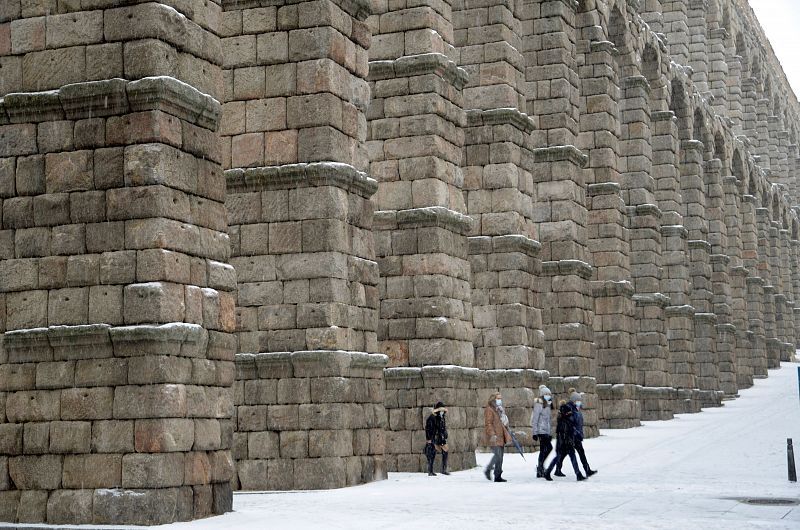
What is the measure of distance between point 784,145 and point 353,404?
5567 cm

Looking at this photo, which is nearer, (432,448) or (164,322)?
(164,322)

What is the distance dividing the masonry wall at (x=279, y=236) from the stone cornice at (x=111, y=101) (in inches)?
0.9

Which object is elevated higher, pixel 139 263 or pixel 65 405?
pixel 139 263

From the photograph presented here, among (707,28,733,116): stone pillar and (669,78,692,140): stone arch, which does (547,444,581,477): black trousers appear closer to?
(669,78,692,140): stone arch

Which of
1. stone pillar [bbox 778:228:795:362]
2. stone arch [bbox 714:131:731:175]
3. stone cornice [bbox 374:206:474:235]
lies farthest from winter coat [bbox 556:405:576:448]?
stone pillar [bbox 778:228:795:362]

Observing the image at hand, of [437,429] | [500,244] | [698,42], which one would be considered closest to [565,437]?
[437,429]

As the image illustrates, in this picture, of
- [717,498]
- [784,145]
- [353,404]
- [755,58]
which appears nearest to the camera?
[717,498]

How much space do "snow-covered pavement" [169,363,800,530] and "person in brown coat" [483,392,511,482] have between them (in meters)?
0.25

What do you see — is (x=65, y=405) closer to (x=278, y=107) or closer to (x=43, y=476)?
(x=43, y=476)

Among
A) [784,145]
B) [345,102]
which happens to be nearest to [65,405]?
[345,102]

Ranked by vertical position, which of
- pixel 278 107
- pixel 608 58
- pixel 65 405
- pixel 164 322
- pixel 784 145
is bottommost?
pixel 65 405

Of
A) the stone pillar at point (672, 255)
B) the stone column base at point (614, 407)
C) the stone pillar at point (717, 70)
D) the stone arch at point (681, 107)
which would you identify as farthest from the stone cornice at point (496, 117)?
the stone pillar at point (717, 70)

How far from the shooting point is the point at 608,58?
1234 inches

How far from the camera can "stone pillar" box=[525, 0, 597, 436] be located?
27.6 meters
